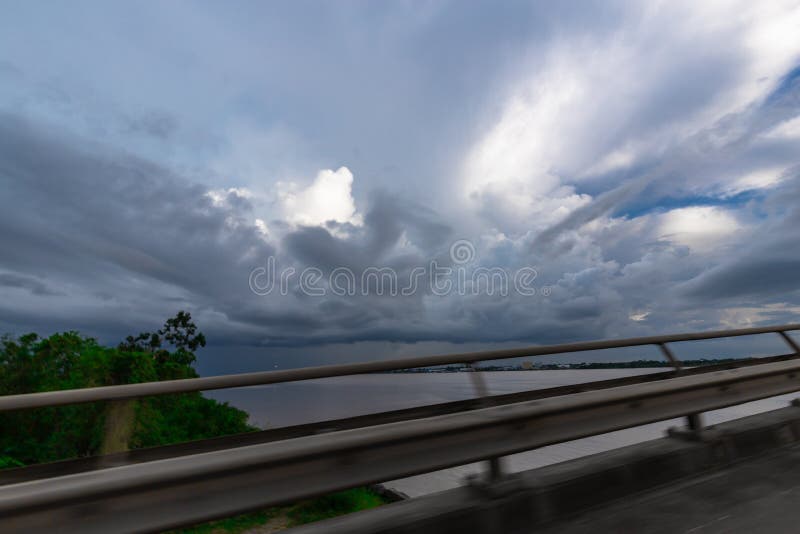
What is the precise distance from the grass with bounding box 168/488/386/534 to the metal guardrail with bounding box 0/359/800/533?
446mm

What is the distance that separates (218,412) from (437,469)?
16.9 meters

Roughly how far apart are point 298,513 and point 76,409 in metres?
3.80

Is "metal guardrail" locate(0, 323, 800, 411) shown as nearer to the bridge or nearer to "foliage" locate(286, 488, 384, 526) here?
the bridge

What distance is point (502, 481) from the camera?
120 inches

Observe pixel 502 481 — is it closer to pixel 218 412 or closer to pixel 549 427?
pixel 549 427

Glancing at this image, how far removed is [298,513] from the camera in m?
7.69

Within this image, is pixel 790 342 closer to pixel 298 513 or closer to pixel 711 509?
pixel 711 509

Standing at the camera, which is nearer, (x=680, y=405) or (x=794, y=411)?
(x=680, y=405)

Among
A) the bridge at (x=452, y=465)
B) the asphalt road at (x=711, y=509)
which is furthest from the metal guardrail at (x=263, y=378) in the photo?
the asphalt road at (x=711, y=509)

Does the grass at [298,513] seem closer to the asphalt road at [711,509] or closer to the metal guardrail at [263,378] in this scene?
the metal guardrail at [263,378]

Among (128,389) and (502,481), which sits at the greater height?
(128,389)

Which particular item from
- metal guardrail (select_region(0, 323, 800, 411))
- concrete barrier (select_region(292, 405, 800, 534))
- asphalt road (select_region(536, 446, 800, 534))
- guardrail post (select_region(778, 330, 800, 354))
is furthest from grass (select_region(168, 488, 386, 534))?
guardrail post (select_region(778, 330, 800, 354))

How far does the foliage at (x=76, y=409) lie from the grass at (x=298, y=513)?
1.38 metres

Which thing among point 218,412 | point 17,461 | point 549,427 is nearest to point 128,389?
point 549,427
